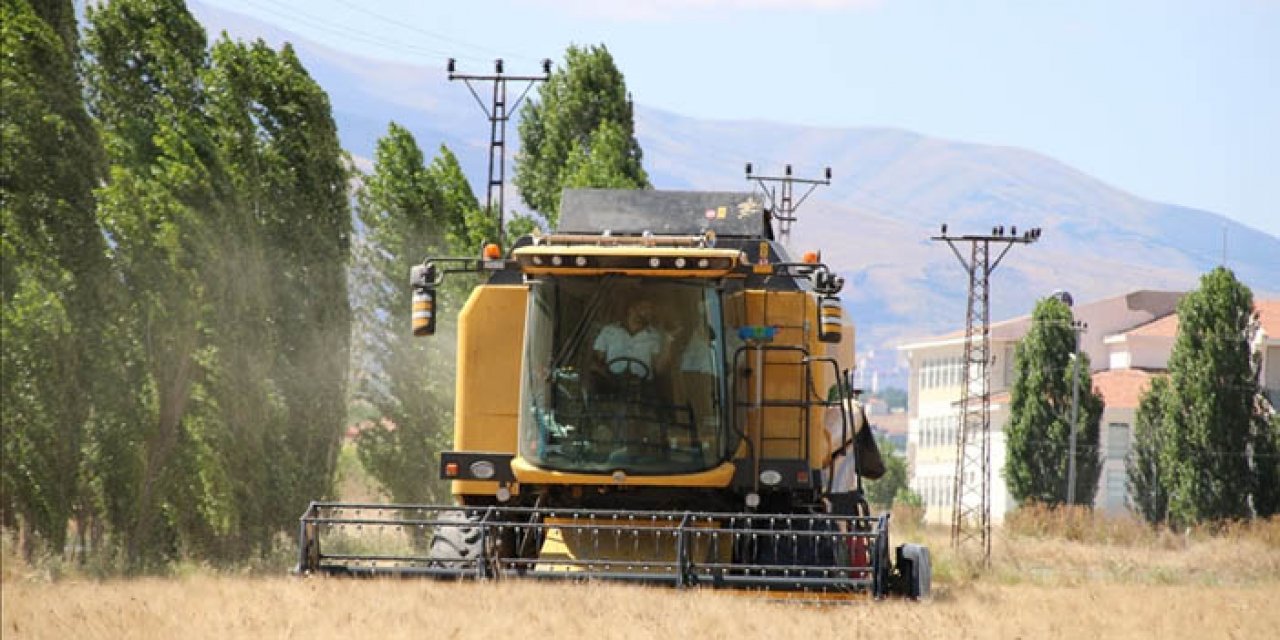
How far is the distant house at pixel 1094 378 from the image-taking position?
107 m

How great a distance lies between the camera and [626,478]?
53.5 ft

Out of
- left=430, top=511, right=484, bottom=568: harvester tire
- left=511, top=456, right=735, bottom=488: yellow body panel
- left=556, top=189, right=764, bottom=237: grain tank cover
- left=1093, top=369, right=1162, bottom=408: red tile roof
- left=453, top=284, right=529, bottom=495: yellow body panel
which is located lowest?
left=430, top=511, right=484, bottom=568: harvester tire

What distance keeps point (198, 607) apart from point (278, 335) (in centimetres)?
2068

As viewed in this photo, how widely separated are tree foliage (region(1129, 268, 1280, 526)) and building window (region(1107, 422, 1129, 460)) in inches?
1107

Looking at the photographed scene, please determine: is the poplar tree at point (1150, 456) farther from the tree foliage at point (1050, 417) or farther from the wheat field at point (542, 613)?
the wheat field at point (542, 613)

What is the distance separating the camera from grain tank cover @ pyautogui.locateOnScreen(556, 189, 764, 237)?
1848 cm

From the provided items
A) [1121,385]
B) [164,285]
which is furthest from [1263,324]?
[164,285]

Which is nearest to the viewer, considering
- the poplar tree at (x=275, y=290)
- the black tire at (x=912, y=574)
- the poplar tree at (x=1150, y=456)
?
the black tire at (x=912, y=574)

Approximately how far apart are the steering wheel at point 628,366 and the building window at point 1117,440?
93.1 m

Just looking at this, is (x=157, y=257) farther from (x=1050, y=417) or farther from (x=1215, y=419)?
(x=1050, y=417)

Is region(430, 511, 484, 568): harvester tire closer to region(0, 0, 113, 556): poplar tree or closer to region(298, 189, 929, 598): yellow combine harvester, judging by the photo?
region(298, 189, 929, 598): yellow combine harvester

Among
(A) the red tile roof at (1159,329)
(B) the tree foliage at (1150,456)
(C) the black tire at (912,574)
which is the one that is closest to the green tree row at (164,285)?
(C) the black tire at (912,574)

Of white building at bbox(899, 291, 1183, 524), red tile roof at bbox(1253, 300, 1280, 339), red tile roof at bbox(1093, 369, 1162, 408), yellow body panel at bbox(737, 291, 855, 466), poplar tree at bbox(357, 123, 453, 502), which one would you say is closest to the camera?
yellow body panel at bbox(737, 291, 855, 466)

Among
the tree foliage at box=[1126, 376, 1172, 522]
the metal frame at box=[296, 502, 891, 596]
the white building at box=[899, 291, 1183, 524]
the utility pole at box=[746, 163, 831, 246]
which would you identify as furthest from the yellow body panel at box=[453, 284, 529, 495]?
the white building at box=[899, 291, 1183, 524]
